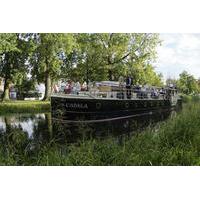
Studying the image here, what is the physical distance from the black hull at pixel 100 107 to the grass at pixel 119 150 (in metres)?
0.37

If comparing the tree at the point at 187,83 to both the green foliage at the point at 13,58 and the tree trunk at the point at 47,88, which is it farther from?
the green foliage at the point at 13,58

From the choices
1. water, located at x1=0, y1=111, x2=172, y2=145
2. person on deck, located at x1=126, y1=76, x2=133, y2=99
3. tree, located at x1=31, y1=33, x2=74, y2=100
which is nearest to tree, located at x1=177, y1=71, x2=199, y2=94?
person on deck, located at x1=126, y1=76, x2=133, y2=99

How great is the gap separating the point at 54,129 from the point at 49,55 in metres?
1.00

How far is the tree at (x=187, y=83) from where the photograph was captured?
670 cm

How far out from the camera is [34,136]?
654cm

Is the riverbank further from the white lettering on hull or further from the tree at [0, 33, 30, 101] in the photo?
the white lettering on hull

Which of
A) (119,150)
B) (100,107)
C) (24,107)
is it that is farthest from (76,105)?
(119,150)

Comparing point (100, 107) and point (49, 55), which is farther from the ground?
point (49, 55)

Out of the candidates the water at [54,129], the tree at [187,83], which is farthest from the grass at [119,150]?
the tree at [187,83]

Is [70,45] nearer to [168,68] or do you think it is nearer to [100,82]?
[100,82]

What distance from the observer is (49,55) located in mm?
6707

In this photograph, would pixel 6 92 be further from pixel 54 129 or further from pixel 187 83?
pixel 187 83
